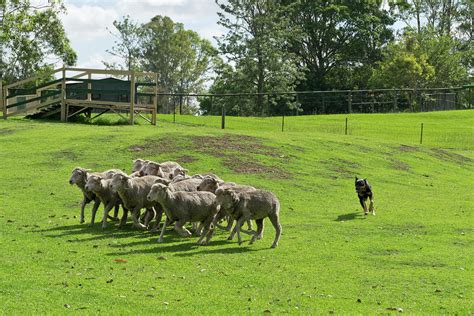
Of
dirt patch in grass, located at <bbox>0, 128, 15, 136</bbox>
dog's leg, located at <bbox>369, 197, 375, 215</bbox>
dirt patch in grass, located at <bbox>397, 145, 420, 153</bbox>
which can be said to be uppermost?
dirt patch in grass, located at <bbox>0, 128, 15, 136</bbox>

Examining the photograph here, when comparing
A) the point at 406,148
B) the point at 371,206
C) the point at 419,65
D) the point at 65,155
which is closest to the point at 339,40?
the point at 419,65

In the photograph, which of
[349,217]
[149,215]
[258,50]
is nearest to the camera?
[149,215]

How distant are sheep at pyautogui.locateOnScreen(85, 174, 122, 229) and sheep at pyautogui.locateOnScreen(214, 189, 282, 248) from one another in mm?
3016

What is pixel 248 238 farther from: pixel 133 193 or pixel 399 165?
pixel 399 165

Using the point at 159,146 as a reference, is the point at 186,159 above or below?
below

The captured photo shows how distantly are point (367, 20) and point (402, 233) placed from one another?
63094 mm

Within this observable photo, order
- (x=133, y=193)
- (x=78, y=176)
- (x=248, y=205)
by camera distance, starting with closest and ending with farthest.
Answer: (x=248, y=205) < (x=133, y=193) < (x=78, y=176)

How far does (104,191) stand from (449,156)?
2340 cm

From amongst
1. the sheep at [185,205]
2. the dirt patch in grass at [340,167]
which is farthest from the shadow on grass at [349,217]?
the dirt patch in grass at [340,167]

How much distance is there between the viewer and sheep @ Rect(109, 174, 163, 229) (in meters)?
15.8

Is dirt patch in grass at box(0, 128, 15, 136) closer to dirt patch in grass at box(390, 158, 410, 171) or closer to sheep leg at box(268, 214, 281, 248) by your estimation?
dirt patch in grass at box(390, 158, 410, 171)

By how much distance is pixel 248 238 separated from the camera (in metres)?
15.6

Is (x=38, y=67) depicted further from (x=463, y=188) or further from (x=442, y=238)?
(x=442, y=238)

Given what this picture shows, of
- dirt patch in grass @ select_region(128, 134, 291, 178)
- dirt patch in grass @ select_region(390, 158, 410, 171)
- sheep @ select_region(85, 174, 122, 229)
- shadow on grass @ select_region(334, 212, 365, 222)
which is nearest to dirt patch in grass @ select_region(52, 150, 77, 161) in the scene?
dirt patch in grass @ select_region(128, 134, 291, 178)
